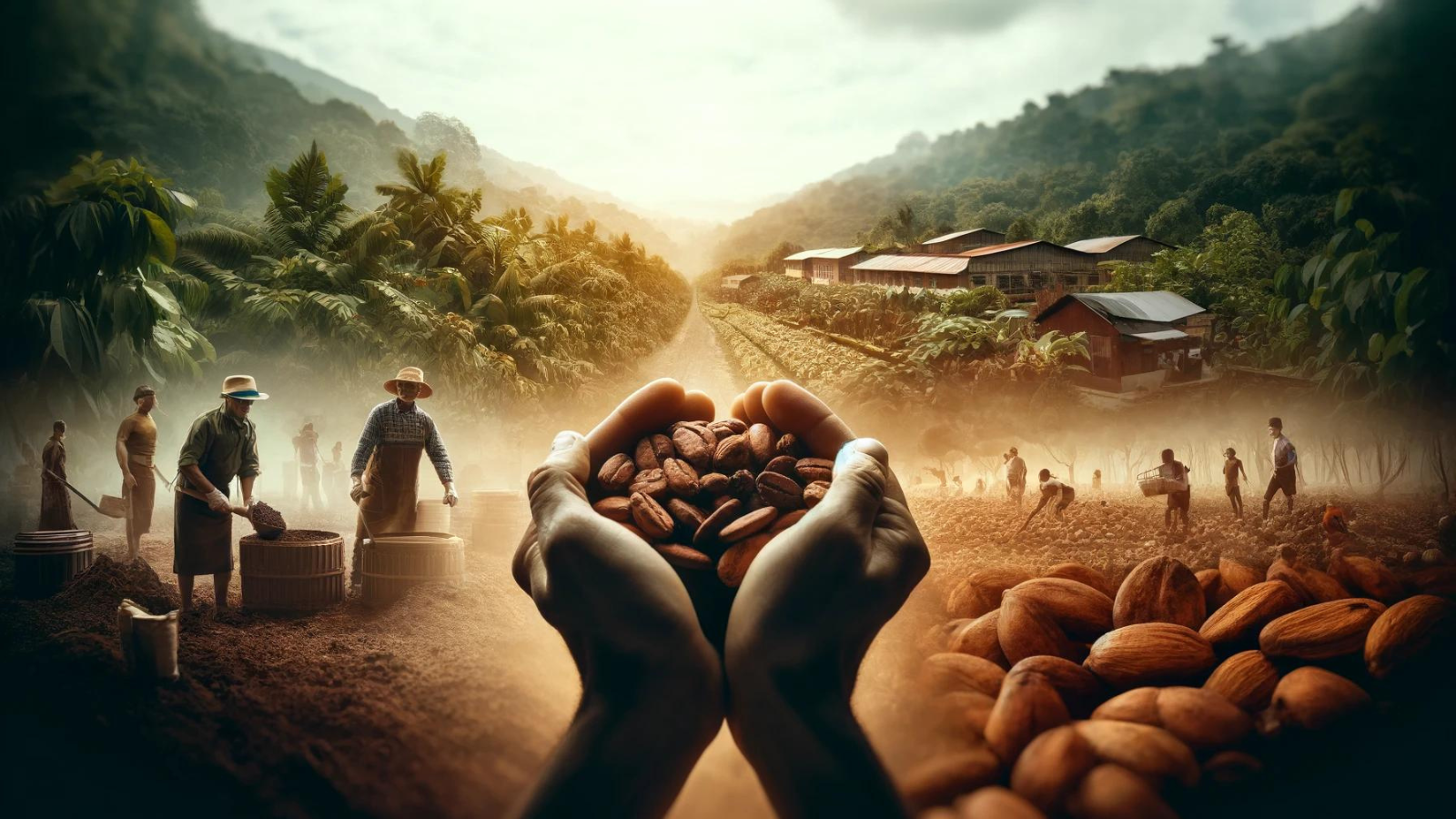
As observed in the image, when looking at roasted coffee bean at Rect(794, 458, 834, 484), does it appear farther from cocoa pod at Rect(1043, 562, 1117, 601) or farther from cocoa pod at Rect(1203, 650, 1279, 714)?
cocoa pod at Rect(1043, 562, 1117, 601)

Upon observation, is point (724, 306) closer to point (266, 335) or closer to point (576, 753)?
point (266, 335)

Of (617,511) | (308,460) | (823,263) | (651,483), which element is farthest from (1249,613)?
(308,460)

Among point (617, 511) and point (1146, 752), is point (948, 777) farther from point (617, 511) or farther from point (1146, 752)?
point (617, 511)

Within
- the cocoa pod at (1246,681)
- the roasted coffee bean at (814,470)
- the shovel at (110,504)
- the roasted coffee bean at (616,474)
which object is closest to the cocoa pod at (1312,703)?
the cocoa pod at (1246,681)

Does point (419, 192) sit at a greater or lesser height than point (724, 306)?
greater

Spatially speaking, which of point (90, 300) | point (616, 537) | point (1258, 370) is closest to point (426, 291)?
point (90, 300)

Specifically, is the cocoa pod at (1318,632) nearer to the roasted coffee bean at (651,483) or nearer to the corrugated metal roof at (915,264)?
the roasted coffee bean at (651,483)
